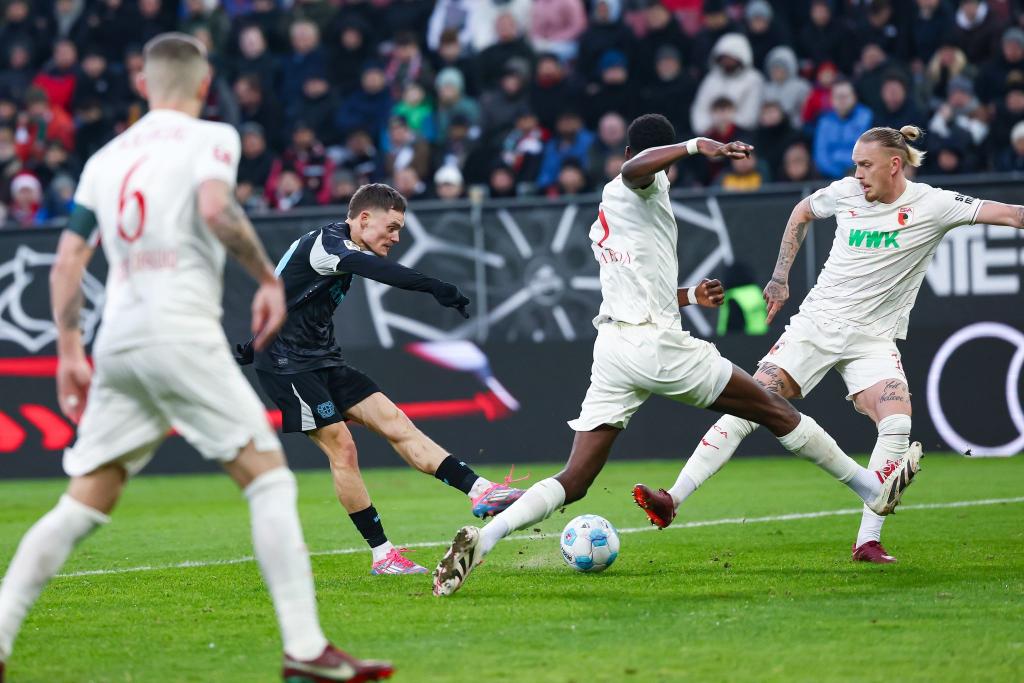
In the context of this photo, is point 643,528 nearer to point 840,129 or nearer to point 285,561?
point 285,561

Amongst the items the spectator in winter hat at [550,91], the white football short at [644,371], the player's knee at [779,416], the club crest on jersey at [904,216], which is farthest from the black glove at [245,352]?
the spectator in winter hat at [550,91]

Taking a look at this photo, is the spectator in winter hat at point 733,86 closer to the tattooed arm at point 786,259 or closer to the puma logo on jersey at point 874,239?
the tattooed arm at point 786,259

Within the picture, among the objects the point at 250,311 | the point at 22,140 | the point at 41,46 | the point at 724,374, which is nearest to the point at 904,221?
the point at 724,374

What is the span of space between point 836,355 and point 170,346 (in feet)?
15.4

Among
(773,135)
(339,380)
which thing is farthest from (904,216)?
(773,135)

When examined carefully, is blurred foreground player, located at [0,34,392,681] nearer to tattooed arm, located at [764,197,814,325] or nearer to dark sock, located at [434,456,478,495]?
dark sock, located at [434,456,478,495]

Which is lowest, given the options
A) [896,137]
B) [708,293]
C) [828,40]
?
[708,293]

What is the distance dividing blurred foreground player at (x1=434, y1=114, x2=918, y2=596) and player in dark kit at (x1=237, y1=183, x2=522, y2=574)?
2.85 ft

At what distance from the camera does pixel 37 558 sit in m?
5.24

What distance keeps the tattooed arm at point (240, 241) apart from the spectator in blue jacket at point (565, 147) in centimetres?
1193

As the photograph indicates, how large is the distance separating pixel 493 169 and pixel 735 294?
12.5 ft

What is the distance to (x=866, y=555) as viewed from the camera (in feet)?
26.9

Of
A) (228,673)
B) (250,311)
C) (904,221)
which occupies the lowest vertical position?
(250,311)

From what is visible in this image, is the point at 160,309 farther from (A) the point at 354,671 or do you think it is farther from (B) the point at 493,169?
(B) the point at 493,169
